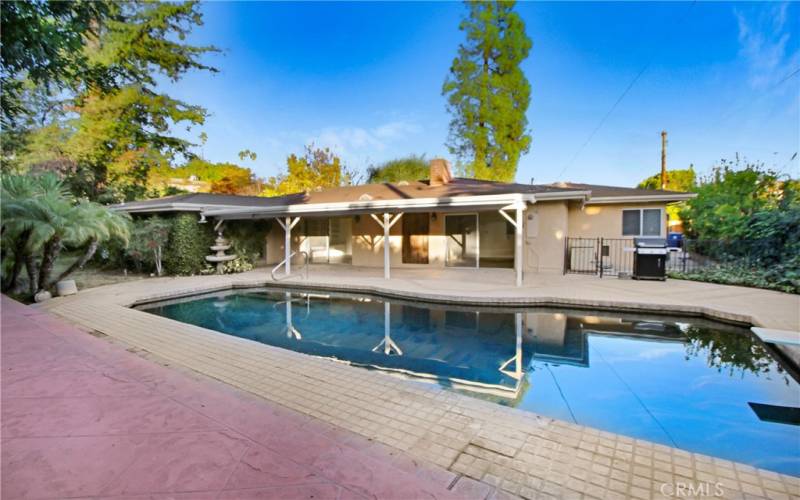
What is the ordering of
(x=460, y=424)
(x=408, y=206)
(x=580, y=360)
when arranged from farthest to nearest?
(x=408, y=206) < (x=580, y=360) < (x=460, y=424)

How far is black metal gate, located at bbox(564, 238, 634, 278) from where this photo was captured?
12.1 metres

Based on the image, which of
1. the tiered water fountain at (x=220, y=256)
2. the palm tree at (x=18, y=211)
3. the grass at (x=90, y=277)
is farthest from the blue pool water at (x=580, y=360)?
the tiered water fountain at (x=220, y=256)

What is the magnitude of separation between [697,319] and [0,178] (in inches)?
559

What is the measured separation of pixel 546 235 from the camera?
11.3 metres

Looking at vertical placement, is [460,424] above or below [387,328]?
above

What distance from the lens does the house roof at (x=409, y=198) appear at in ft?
30.6

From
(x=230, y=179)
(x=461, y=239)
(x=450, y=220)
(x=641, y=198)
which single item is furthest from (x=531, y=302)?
(x=230, y=179)

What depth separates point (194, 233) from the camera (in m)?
11.8

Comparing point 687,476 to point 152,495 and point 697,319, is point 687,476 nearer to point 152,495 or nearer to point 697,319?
point 152,495

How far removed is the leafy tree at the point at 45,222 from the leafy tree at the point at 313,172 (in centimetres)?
1767

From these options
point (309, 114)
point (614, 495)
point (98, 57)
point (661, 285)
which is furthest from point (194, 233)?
point (309, 114)

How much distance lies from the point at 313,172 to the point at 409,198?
16.5 metres

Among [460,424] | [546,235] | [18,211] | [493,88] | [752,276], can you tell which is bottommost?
[460,424]

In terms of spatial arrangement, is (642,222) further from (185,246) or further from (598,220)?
(185,246)
